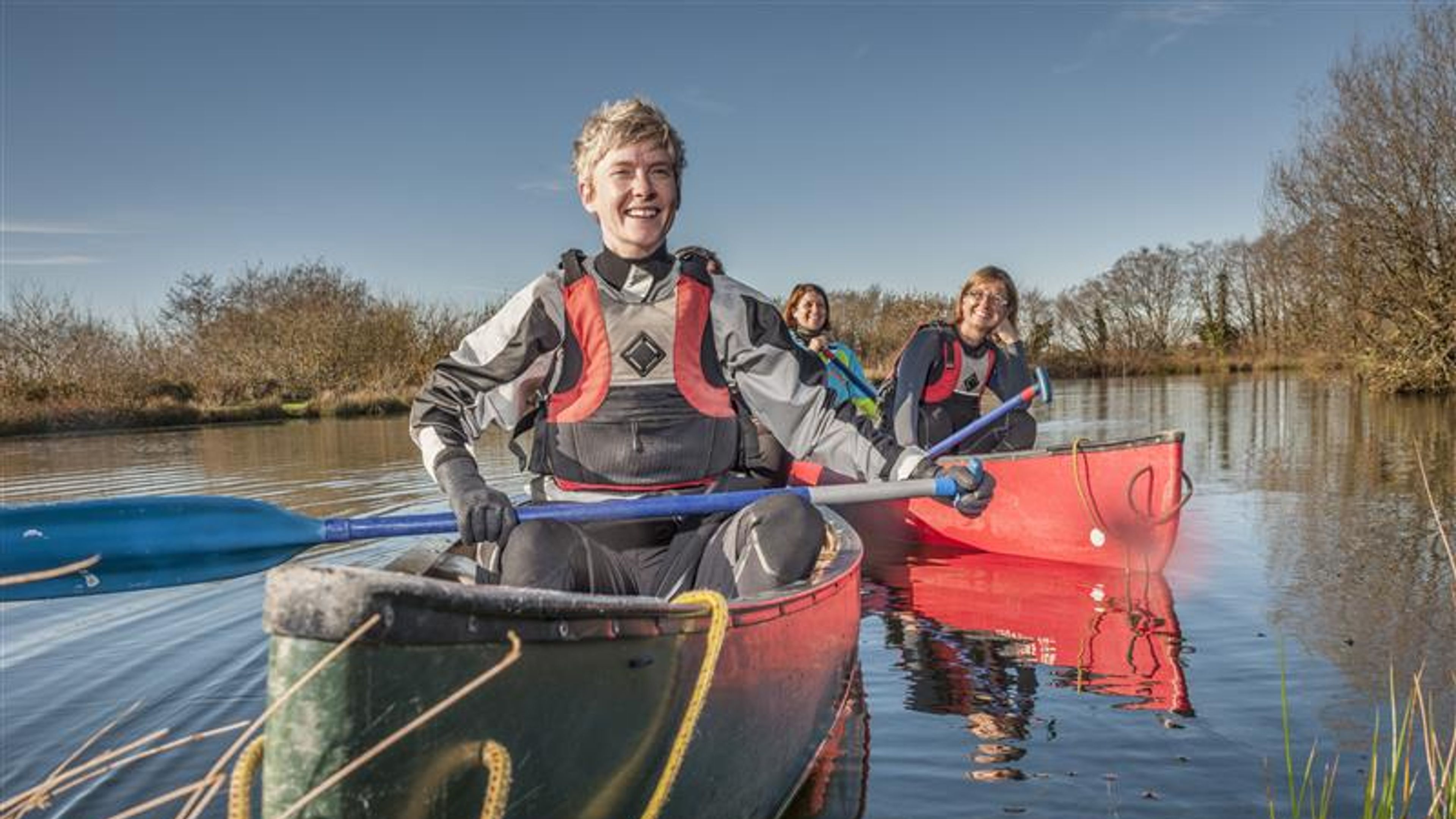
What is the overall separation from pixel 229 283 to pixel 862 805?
38817mm

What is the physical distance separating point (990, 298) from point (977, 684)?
331cm

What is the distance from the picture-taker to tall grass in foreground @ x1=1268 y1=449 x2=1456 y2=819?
1696 mm

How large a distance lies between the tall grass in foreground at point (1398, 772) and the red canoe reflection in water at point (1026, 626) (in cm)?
52

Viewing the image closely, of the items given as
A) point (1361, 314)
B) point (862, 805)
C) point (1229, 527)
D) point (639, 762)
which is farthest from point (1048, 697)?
point (1361, 314)

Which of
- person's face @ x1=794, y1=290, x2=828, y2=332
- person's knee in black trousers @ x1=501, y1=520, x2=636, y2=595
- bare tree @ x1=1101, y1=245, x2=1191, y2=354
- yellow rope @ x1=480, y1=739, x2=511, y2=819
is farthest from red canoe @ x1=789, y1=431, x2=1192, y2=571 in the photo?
bare tree @ x1=1101, y1=245, x2=1191, y2=354

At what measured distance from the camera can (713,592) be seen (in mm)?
1885

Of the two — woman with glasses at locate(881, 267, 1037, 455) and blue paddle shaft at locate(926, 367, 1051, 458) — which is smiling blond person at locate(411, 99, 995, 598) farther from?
woman with glasses at locate(881, 267, 1037, 455)

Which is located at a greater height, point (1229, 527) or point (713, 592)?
point (713, 592)

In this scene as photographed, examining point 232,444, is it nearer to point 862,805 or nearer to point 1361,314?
point 862,805

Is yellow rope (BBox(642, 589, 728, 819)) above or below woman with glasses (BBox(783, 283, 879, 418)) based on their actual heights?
below

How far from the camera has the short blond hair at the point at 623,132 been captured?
2789 mm

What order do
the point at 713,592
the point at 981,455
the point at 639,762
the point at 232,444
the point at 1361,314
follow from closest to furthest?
the point at 639,762
the point at 713,592
the point at 981,455
the point at 232,444
the point at 1361,314

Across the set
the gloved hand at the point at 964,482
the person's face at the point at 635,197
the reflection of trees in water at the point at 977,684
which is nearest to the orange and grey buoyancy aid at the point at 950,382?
the reflection of trees in water at the point at 977,684

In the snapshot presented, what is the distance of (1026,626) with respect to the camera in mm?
4543
